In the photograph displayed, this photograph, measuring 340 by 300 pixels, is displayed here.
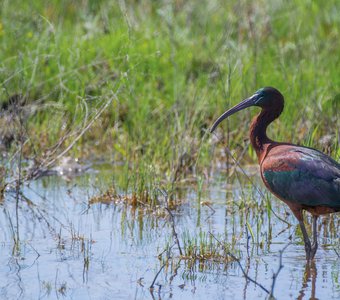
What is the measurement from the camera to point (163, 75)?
32.5 feet

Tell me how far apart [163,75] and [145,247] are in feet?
11.7

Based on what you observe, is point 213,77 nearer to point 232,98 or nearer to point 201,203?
point 232,98

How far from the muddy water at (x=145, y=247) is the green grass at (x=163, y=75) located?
1.27 feet

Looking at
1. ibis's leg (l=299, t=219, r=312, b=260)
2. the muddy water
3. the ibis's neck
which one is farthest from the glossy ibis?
the muddy water

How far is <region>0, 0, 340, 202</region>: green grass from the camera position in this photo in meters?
8.41

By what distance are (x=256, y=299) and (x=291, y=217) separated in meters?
1.98

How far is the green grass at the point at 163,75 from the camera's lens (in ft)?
27.6

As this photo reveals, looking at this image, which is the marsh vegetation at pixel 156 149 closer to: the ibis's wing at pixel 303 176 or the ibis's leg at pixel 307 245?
the ibis's leg at pixel 307 245

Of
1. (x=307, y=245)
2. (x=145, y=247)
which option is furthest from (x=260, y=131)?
(x=145, y=247)

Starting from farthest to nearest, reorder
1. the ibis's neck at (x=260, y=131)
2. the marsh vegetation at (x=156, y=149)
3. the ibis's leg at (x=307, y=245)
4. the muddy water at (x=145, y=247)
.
→ the ibis's neck at (x=260, y=131)
the ibis's leg at (x=307, y=245)
the marsh vegetation at (x=156, y=149)
the muddy water at (x=145, y=247)

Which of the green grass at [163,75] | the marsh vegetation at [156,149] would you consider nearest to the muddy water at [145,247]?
the marsh vegetation at [156,149]

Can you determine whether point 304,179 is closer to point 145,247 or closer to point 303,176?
point 303,176

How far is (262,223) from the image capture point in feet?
23.7

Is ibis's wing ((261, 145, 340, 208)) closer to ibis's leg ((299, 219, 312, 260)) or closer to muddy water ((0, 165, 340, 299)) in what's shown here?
ibis's leg ((299, 219, 312, 260))
